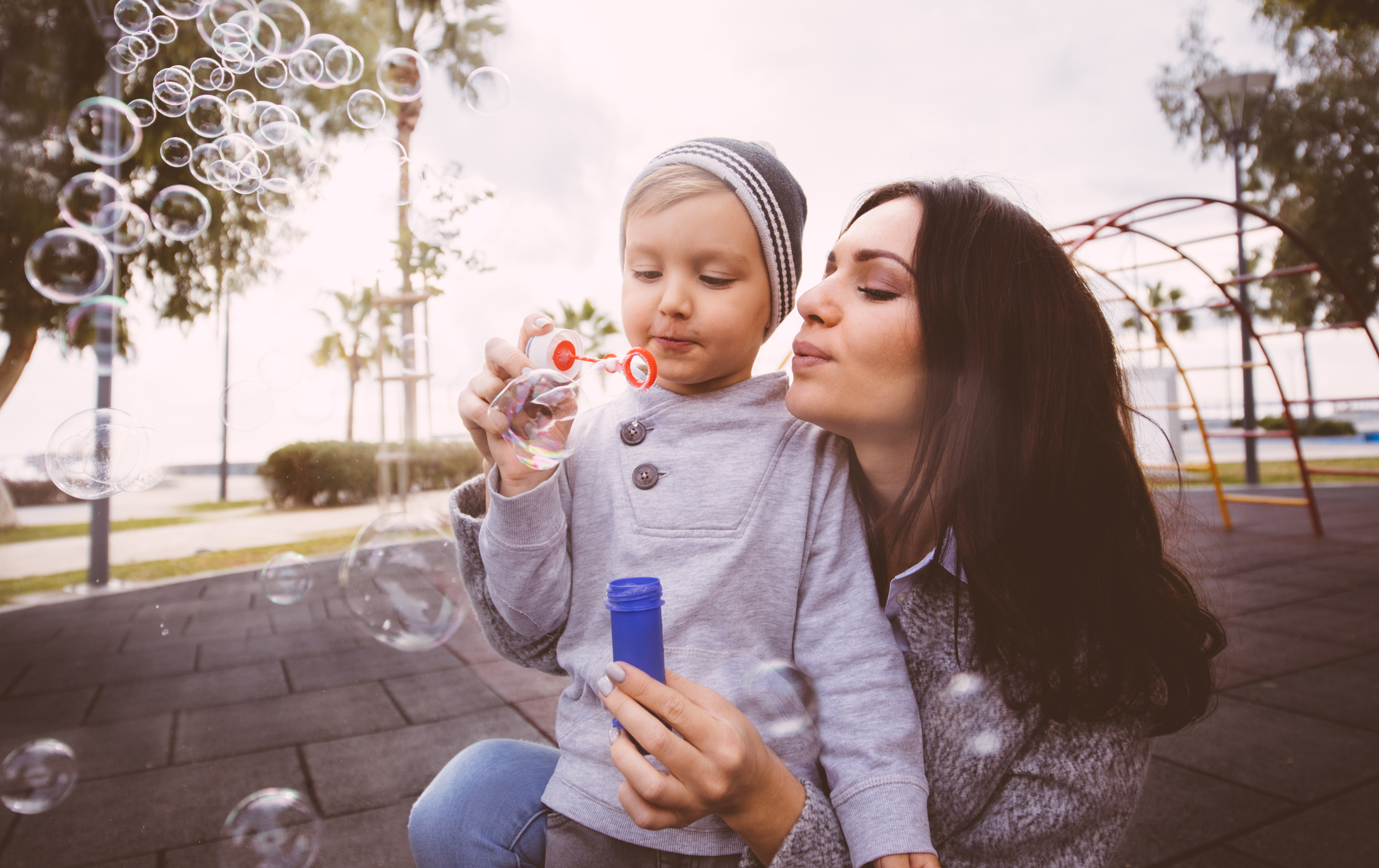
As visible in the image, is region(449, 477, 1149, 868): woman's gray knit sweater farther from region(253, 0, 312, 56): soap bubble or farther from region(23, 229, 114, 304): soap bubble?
region(23, 229, 114, 304): soap bubble

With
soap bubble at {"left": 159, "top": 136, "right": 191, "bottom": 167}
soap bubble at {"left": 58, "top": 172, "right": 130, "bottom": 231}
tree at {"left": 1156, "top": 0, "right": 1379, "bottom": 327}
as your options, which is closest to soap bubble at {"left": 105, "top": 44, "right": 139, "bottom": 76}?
soap bubble at {"left": 159, "top": 136, "right": 191, "bottom": 167}

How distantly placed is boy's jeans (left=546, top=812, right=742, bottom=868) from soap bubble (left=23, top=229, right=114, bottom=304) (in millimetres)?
3299

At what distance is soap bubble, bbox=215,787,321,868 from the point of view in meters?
2.03

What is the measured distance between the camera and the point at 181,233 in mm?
3969

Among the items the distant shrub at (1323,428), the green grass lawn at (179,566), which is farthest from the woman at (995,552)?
the distant shrub at (1323,428)

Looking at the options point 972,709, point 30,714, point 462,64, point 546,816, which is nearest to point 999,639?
point 972,709

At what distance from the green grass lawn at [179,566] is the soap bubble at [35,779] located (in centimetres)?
449

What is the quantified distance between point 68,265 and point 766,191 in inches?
136

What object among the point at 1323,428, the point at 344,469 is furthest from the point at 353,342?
the point at 1323,428

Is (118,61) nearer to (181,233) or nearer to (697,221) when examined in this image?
(181,233)

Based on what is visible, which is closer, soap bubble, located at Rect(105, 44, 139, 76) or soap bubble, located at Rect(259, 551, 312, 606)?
soap bubble, located at Rect(259, 551, 312, 606)

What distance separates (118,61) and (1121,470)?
4.92 m

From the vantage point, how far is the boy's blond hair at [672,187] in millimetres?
1274

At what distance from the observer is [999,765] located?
1149 mm
